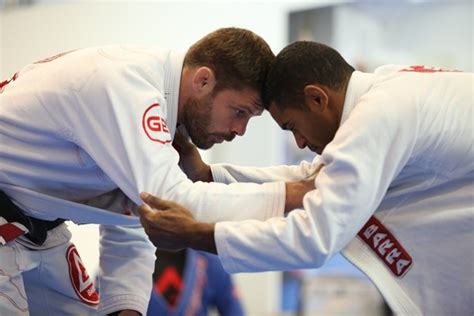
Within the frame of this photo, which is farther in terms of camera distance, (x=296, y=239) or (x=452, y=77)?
(x=452, y=77)

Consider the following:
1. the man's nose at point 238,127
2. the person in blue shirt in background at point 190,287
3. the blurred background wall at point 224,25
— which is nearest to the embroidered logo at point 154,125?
the man's nose at point 238,127

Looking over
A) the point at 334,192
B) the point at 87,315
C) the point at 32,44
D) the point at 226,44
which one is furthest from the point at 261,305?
the point at 334,192

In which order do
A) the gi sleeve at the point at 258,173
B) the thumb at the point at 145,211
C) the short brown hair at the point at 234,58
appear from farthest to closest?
the gi sleeve at the point at 258,173, the short brown hair at the point at 234,58, the thumb at the point at 145,211

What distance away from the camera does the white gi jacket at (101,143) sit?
1.88m

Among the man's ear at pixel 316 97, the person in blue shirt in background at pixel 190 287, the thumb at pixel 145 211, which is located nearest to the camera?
the thumb at pixel 145 211

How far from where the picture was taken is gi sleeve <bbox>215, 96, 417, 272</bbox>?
5.67ft

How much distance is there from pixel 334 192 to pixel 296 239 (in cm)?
14

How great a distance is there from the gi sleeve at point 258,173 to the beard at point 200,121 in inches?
4.3

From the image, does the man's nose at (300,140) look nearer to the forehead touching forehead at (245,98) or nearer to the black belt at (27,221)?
the forehead touching forehead at (245,98)

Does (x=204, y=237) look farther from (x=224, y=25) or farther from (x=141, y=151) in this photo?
(x=224, y=25)

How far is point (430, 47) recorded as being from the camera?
27.1ft

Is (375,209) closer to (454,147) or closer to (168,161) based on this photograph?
(454,147)

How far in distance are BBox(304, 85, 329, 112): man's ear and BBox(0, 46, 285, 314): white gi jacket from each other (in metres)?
0.26

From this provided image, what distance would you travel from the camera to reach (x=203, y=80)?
89.1 inches
